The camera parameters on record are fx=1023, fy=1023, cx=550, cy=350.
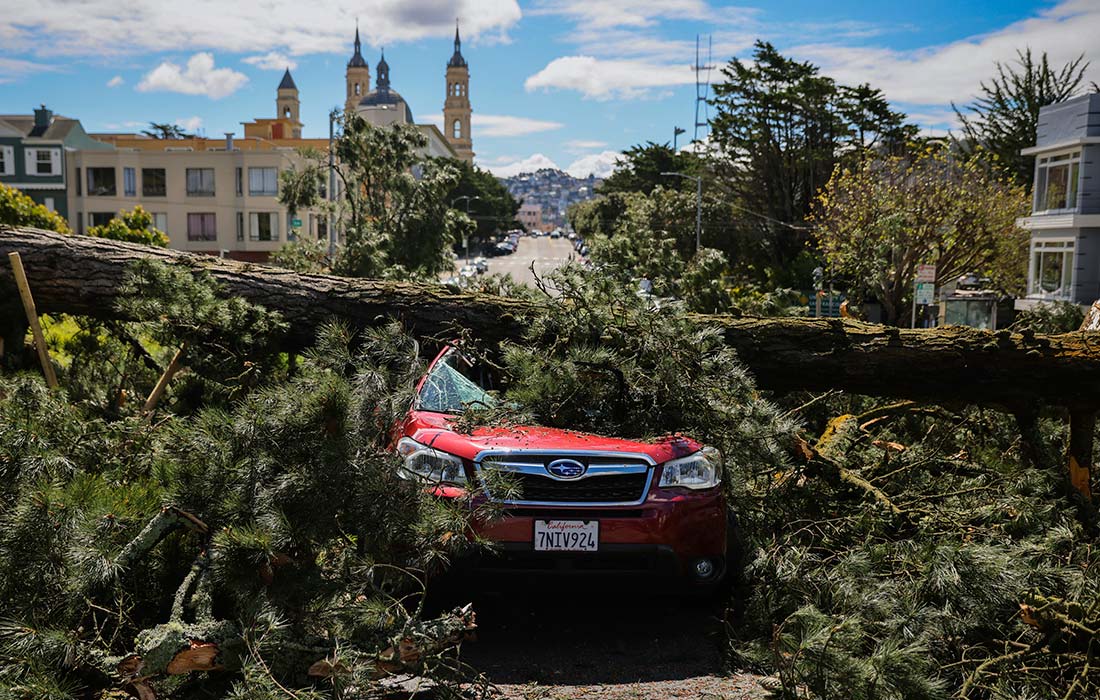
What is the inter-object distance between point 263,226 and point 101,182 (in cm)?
1203

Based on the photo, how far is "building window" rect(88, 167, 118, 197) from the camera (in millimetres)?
67125

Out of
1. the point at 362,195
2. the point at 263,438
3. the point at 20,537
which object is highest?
the point at 362,195

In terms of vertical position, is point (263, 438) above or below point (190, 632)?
above

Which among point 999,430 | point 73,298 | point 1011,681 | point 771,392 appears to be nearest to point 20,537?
point 1011,681

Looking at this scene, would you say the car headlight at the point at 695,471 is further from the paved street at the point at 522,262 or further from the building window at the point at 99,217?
the building window at the point at 99,217

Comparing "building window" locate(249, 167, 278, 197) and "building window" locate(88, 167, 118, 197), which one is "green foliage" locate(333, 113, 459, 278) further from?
"building window" locate(88, 167, 118, 197)

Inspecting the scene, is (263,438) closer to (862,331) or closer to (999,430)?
(862,331)

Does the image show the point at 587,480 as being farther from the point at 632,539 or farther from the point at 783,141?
the point at 783,141

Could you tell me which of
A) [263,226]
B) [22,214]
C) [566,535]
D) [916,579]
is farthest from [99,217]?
[916,579]

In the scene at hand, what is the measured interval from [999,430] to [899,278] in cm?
2810

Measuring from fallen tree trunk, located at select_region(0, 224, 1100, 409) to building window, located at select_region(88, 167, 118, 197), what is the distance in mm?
64473

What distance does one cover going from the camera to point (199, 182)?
6556 cm

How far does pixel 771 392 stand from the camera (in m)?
7.76

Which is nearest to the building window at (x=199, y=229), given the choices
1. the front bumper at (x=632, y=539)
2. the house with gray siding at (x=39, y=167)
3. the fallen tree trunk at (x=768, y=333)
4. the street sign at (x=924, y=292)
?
the house with gray siding at (x=39, y=167)
